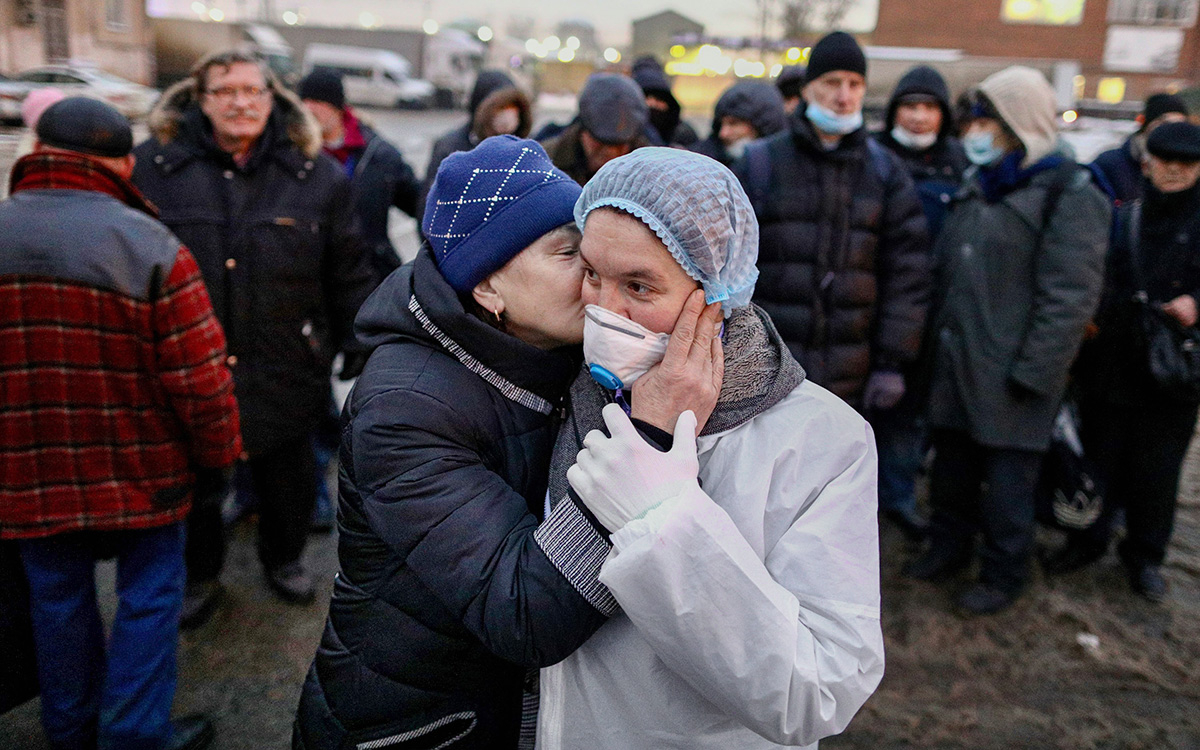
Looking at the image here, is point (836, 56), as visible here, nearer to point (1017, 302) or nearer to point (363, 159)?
point (1017, 302)

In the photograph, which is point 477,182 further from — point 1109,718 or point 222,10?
point 222,10

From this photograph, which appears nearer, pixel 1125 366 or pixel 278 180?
pixel 278 180

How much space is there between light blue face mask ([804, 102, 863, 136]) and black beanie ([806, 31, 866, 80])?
0.79ft

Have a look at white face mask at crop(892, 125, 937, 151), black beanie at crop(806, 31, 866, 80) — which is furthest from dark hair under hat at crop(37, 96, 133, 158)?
white face mask at crop(892, 125, 937, 151)

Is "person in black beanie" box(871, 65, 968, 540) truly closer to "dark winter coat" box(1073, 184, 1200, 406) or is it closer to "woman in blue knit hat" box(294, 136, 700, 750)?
"dark winter coat" box(1073, 184, 1200, 406)

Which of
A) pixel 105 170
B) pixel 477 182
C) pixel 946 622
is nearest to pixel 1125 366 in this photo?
pixel 946 622

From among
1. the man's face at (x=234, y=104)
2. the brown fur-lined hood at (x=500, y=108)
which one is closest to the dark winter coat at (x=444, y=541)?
the man's face at (x=234, y=104)

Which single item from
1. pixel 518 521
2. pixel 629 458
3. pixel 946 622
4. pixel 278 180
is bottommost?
pixel 946 622

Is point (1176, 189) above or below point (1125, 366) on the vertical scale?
above

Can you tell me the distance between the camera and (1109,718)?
3.21 meters

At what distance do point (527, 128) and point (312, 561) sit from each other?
259 cm

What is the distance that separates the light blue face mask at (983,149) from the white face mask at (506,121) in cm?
236

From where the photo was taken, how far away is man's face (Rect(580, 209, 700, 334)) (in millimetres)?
1365

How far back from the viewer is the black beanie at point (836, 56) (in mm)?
3799
